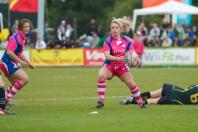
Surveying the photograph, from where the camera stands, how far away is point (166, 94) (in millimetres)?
17062

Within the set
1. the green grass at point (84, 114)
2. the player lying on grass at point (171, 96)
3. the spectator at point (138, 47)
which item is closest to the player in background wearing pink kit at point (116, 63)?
the green grass at point (84, 114)

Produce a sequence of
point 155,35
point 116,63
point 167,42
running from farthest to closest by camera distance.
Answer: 1. point 155,35
2. point 167,42
3. point 116,63

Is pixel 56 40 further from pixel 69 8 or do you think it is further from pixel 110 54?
pixel 69 8

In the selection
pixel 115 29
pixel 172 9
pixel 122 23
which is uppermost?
pixel 122 23

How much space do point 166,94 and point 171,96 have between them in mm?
139

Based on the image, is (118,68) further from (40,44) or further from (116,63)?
(40,44)

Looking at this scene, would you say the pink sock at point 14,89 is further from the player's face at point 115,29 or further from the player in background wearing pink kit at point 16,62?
the player's face at point 115,29

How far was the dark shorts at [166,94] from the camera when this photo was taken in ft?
55.4

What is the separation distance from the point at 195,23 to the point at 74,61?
171 ft

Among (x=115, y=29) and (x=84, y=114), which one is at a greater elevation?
(x=115, y=29)

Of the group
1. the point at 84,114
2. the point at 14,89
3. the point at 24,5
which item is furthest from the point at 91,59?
the point at 84,114

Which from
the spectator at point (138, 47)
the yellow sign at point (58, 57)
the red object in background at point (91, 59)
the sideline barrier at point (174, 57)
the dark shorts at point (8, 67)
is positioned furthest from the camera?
the red object in background at point (91, 59)

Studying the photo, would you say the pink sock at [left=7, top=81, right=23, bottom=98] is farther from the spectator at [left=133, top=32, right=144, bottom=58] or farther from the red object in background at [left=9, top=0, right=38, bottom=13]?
the red object in background at [left=9, top=0, right=38, bottom=13]

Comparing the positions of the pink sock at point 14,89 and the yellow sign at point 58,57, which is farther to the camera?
the yellow sign at point 58,57
